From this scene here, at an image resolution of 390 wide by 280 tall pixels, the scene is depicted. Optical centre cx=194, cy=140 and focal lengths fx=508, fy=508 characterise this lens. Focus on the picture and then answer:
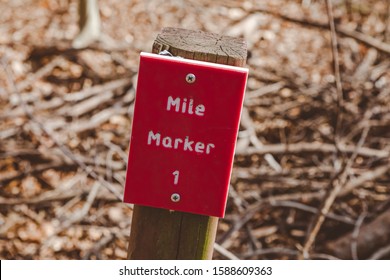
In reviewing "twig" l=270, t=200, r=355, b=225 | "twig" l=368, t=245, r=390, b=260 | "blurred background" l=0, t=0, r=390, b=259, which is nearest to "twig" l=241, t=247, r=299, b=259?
"blurred background" l=0, t=0, r=390, b=259

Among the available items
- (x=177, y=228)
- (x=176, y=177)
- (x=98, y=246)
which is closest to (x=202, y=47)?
(x=176, y=177)

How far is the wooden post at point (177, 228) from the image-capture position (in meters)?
1.36

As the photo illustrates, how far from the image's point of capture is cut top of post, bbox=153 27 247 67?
1.27 meters

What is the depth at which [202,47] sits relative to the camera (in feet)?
4.29

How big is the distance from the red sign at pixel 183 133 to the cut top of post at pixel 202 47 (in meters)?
0.05

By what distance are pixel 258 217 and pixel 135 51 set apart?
78.3 inches

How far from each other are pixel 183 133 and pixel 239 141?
92.5 inches

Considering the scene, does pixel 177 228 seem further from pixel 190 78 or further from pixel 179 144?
pixel 190 78

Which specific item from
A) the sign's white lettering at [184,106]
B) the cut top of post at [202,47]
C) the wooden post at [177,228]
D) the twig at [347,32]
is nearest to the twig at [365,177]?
the twig at [347,32]

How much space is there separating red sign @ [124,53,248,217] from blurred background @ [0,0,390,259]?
1377 millimetres

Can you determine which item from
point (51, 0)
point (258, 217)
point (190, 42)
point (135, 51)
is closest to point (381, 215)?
point (258, 217)

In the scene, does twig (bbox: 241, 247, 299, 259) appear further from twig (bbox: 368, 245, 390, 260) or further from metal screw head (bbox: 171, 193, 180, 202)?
metal screw head (bbox: 171, 193, 180, 202)
